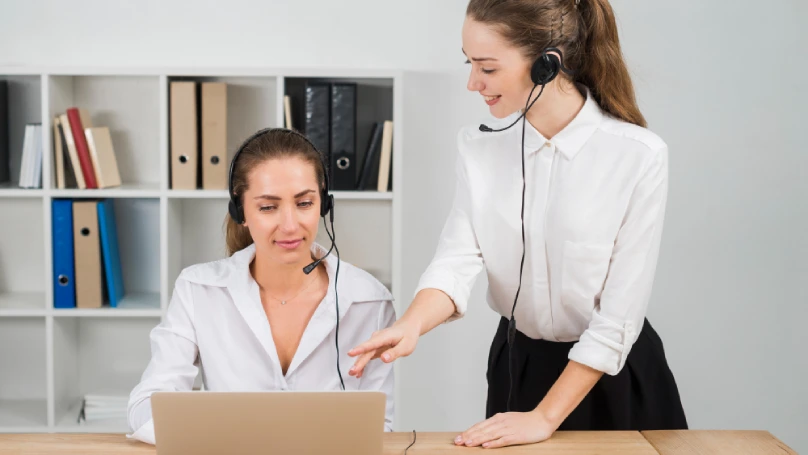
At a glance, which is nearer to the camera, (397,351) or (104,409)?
(397,351)

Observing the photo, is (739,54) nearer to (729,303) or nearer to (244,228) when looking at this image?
(729,303)

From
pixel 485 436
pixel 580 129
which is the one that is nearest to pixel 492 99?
pixel 580 129

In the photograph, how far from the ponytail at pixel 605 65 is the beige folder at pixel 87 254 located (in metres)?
1.87

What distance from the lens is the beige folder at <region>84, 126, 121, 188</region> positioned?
2820 millimetres

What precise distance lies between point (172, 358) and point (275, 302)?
28 cm

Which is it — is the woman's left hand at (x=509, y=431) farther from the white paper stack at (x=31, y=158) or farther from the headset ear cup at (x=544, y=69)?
the white paper stack at (x=31, y=158)

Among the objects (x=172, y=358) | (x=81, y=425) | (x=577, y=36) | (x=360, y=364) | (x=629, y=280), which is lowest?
(x=81, y=425)

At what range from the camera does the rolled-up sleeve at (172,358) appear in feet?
5.39

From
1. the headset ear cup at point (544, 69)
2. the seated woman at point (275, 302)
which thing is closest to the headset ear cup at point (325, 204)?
the seated woman at point (275, 302)

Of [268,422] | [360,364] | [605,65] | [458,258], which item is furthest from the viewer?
[458,258]

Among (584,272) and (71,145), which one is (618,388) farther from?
(71,145)

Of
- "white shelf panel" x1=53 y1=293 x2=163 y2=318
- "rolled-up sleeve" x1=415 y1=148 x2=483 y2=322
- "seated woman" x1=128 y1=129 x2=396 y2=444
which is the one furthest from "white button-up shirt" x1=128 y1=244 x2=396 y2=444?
"white shelf panel" x1=53 y1=293 x2=163 y2=318

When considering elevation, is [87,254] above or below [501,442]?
above

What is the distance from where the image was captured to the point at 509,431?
1455 mm
